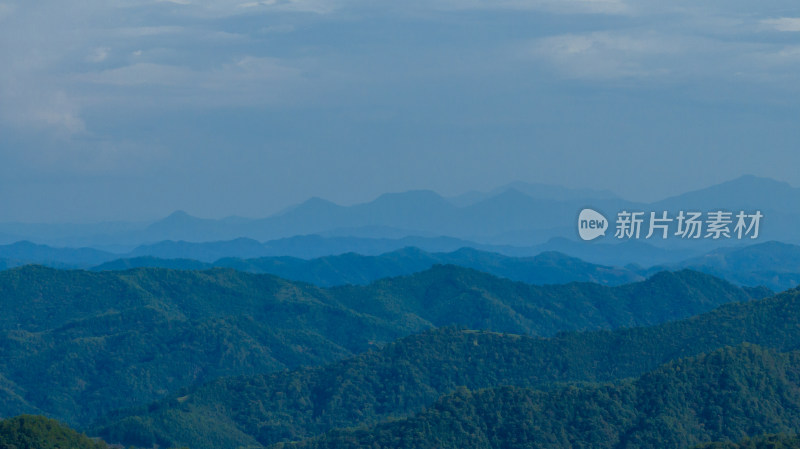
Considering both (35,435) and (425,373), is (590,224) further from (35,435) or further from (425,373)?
(35,435)

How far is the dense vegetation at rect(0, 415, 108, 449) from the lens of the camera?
79.2 m

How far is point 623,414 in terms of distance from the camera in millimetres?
99188

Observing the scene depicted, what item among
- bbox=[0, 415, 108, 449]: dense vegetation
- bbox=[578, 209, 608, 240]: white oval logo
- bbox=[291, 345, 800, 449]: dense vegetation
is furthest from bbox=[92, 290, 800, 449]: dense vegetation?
bbox=[0, 415, 108, 449]: dense vegetation

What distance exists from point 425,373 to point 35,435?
7052 centimetres

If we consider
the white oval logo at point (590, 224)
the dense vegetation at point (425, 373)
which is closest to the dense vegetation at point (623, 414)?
the dense vegetation at point (425, 373)

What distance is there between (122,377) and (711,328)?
312 ft

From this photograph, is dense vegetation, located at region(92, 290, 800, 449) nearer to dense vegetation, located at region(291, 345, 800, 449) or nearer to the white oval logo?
the white oval logo

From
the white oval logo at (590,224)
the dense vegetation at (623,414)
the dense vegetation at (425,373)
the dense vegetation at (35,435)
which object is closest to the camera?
the dense vegetation at (35,435)

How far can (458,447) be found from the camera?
95.2m

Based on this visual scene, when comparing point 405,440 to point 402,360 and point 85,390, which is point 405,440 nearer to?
point 402,360

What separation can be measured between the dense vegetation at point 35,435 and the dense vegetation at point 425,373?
3585 cm

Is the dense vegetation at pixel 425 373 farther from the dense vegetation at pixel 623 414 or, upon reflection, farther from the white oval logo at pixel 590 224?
the dense vegetation at pixel 623 414

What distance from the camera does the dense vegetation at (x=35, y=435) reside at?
79.2m

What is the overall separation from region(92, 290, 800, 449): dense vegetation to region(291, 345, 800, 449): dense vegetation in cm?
2363
